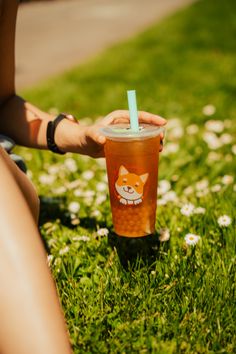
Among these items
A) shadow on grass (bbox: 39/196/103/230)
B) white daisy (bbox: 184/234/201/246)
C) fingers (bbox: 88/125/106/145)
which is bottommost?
shadow on grass (bbox: 39/196/103/230)

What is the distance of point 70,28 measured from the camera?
910 cm

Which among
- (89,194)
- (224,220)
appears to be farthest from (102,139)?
(89,194)

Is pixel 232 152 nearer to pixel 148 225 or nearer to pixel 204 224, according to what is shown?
pixel 204 224

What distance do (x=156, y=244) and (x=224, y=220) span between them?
0.33 metres

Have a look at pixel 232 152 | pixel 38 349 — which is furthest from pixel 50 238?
pixel 232 152

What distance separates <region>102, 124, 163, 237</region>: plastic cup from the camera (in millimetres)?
1630

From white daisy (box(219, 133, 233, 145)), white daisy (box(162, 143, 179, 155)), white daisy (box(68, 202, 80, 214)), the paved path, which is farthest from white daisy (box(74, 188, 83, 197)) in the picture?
the paved path

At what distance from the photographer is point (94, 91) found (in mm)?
5066

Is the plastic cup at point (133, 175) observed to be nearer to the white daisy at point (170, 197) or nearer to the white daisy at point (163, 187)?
the white daisy at point (170, 197)

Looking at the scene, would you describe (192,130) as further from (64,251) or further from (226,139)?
(64,251)

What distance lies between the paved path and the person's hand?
3.84m

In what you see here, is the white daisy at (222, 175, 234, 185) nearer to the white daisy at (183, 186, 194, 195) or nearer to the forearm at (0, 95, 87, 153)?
the white daisy at (183, 186, 194, 195)

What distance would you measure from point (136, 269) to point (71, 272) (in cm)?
25

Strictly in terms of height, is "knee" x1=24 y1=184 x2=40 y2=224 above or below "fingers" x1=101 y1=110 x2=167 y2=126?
below
